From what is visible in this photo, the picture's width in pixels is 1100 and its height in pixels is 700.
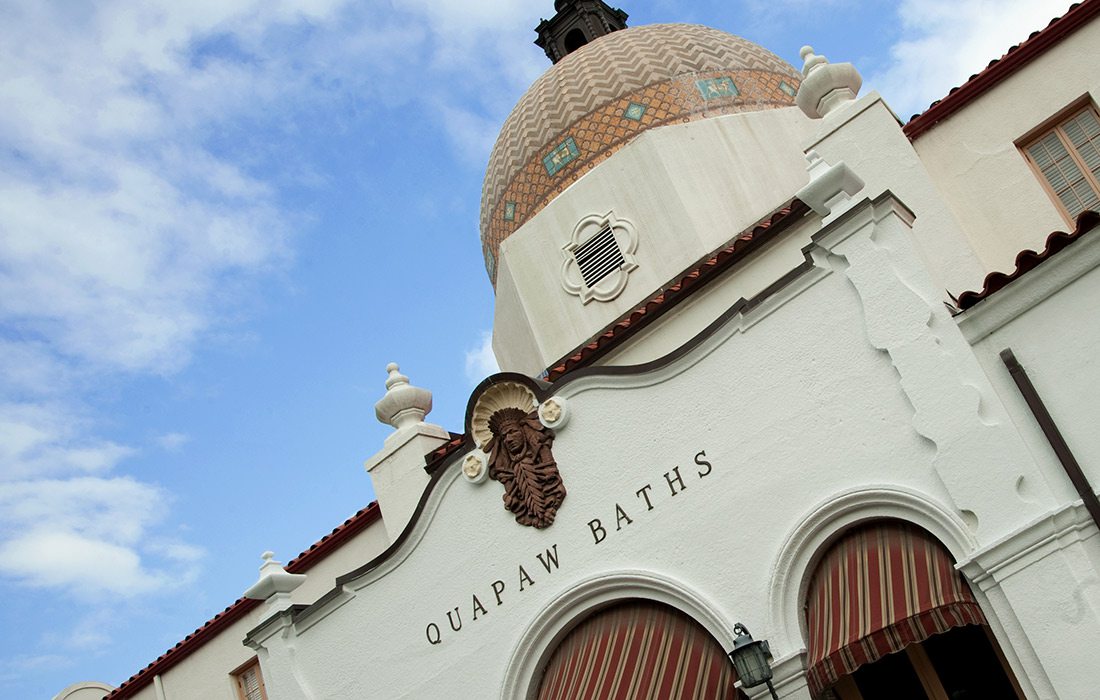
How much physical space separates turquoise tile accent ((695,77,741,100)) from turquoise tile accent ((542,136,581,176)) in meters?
1.99

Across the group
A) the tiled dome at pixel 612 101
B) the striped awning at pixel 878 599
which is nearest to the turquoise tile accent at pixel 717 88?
the tiled dome at pixel 612 101

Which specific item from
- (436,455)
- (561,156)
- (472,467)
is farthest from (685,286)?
(561,156)

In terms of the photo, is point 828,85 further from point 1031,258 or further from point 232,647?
point 232,647

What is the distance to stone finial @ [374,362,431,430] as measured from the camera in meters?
14.5

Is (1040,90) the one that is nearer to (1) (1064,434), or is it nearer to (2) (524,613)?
(1) (1064,434)

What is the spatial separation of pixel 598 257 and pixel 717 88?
3.17m

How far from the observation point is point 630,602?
35.1 ft

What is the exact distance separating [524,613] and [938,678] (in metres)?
3.79

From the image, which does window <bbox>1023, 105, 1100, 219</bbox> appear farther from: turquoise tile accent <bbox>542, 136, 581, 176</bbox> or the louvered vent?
turquoise tile accent <bbox>542, 136, 581, 176</bbox>

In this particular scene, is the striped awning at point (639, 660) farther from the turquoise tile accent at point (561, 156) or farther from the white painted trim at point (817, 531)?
the turquoise tile accent at point (561, 156)

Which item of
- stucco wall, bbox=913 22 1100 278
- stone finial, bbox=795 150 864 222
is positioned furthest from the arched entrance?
stucco wall, bbox=913 22 1100 278

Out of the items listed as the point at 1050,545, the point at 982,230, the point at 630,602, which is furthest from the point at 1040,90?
the point at 630,602

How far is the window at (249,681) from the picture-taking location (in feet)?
53.9

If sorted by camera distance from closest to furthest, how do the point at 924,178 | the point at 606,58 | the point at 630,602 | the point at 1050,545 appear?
1. the point at 1050,545
2. the point at 630,602
3. the point at 924,178
4. the point at 606,58
